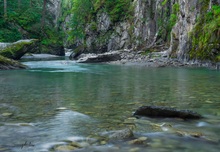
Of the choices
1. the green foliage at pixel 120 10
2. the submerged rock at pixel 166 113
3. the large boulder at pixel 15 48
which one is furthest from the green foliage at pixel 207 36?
the green foliage at pixel 120 10

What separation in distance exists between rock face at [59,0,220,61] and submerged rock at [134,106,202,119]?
18.7 metres

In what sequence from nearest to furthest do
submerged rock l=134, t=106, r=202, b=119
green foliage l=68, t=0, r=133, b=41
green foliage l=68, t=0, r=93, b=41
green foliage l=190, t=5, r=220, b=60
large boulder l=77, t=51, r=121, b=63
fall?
submerged rock l=134, t=106, r=202, b=119, green foliage l=190, t=5, r=220, b=60, large boulder l=77, t=51, r=121, b=63, green foliage l=68, t=0, r=133, b=41, green foliage l=68, t=0, r=93, b=41

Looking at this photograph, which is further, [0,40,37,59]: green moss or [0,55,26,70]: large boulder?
[0,40,37,59]: green moss

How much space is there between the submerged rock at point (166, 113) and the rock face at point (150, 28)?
18.7 meters

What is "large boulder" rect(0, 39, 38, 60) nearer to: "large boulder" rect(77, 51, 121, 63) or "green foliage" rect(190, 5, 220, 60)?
"large boulder" rect(77, 51, 121, 63)

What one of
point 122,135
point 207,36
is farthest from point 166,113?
point 207,36

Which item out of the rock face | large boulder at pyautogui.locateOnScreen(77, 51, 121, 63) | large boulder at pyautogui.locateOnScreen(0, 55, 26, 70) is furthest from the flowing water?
large boulder at pyautogui.locateOnScreen(77, 51, 121, 63)

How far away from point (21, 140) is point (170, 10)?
33395mm

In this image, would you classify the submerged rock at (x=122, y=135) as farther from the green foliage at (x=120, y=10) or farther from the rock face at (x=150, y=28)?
the green foliage at (x=120, y=10)

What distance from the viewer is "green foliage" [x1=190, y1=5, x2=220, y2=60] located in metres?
18.6

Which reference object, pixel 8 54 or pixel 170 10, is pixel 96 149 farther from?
pixel 170 10

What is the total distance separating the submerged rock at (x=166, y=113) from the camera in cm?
449

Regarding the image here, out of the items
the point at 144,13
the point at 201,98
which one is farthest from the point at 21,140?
the point at 144,13

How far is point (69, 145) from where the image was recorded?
10.5ft
